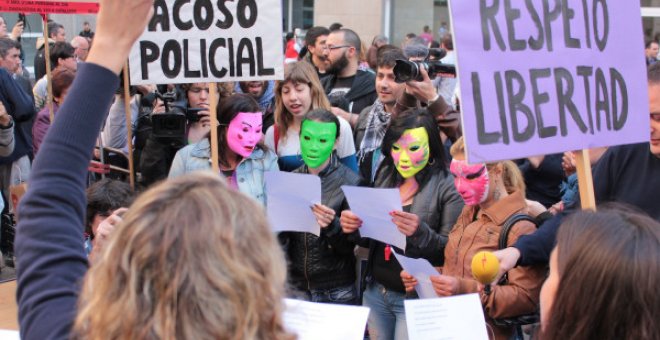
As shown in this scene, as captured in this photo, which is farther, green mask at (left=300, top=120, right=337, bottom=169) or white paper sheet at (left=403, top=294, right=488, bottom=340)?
green mask at (left=300, top=120, right=337, bottom=169)

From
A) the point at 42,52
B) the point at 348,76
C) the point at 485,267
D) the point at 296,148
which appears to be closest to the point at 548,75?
the point at 485,267

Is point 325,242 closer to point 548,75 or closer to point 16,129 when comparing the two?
point 548,75

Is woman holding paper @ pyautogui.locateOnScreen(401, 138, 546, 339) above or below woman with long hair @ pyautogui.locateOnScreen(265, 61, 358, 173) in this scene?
below

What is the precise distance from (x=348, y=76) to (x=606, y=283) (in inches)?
214

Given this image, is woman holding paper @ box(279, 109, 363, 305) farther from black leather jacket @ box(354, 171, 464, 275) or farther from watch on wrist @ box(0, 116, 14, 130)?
watch on wrist @ box(0, 116, 14, 130)

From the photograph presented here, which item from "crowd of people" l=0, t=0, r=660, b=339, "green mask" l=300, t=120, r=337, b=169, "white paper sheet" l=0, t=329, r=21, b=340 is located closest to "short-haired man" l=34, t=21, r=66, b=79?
"crowd of people" l=0, t=0, r=660, b=339

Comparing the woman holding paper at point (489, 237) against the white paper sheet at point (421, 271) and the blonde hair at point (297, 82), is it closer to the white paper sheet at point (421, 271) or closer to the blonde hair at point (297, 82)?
the white paper sheet at point (421, 271)

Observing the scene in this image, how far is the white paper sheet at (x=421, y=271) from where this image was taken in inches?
116

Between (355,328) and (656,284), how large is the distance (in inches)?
39.0

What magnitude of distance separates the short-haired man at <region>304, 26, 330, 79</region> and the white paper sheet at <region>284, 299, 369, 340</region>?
16.7 feet

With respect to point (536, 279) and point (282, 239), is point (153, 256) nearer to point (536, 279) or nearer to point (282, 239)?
point (536, 279)

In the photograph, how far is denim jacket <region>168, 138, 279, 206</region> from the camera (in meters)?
4.21

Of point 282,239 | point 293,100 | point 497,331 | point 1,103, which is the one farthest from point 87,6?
point 497,331

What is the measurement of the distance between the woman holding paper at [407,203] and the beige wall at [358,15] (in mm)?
14759
